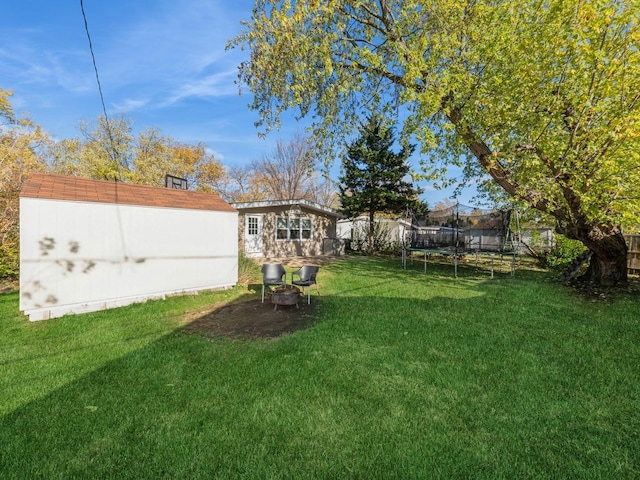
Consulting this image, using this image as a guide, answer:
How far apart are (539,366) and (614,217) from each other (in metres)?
4.41

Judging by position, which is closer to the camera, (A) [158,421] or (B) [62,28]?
(A) [158,421]

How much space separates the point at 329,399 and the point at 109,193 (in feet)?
20.2

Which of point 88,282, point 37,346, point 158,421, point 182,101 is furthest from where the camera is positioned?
point 182,101

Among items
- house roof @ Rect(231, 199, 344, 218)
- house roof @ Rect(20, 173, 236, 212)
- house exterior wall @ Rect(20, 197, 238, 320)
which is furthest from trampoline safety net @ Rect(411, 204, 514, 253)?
house roof @ Rect(20, 173, 236, 212)

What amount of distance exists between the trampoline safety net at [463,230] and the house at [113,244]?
8022 mm

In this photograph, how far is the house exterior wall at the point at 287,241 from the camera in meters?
14.7

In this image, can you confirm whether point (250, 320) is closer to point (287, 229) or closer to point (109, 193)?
point (109, 193)

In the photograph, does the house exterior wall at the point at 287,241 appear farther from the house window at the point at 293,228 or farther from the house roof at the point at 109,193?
the house roof at the point at 109,193

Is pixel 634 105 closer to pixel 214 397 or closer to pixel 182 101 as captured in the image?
pixel 214 397

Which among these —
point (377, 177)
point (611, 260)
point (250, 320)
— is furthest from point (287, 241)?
point (611, 260)

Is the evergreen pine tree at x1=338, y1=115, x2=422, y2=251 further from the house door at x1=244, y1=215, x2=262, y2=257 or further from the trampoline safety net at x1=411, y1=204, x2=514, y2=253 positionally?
the house door at x1=244, y1=215, x2=262, y2=257

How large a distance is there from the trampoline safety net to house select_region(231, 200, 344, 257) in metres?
5.31

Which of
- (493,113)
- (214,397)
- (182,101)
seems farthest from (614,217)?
(182,101)

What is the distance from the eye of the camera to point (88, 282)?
5.93 metres
